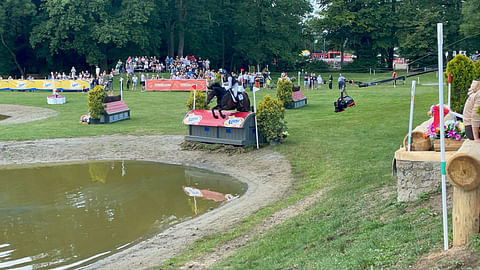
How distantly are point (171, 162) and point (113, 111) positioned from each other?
1073 centimetres

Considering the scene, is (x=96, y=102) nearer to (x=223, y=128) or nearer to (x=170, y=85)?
(x=223, y=128)

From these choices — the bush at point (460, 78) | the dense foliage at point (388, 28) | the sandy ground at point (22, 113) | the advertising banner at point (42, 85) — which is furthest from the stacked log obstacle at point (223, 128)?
the dense foliage at point (388, 28)

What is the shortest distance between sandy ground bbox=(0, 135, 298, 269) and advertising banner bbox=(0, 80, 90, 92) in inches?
992

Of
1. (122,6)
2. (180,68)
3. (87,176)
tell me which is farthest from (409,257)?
(122,6)

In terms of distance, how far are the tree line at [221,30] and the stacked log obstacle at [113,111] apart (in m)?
30.3

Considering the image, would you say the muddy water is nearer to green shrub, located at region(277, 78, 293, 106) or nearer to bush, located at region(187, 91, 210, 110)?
bush, located at region(187, 91, 210, 110)

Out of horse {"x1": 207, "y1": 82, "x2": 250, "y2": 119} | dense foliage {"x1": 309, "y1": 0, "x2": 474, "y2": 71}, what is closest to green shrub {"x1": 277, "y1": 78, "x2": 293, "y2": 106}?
horse {"x1": 207, "y1": 82, "x2": 250, "y2": 119}

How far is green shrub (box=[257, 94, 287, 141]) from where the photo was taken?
21.6 metres

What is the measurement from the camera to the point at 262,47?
245ft

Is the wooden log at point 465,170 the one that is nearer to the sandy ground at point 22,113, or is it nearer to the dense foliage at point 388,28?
the sandy ground at point 22,113

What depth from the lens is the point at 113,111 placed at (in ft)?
100.0

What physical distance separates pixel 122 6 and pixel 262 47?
64.9ft

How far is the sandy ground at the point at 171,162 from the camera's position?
1127 centimetres

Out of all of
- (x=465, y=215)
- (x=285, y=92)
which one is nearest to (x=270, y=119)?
(x=285, y=92)
